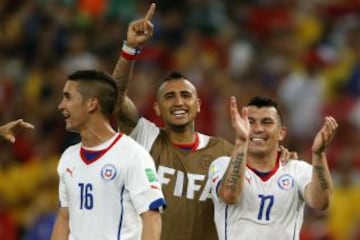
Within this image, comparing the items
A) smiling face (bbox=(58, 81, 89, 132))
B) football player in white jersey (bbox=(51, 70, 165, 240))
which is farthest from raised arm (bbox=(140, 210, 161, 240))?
smiling face (bbox=(58, 81, 89, 132))

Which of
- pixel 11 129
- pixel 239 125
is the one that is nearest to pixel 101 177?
pixel 11 129

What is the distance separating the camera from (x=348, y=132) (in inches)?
551

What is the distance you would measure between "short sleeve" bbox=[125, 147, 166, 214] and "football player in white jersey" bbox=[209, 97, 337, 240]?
0.81 meters

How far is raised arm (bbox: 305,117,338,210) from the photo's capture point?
810 cm

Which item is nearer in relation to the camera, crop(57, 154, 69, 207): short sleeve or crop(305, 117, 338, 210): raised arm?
crop(57, 154, 69, 207): short sleeve

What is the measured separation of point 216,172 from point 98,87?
125 centimetres

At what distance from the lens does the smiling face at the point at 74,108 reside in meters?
7.76

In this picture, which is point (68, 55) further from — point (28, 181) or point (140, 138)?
point (140, 138)

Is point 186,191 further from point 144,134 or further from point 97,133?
point 97,133

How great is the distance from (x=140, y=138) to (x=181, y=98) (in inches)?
16.9

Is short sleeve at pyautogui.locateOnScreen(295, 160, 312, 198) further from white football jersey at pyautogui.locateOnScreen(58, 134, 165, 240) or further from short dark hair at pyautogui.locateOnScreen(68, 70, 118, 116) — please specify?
short dark hair at pyautogui.locateOnScreen(68, 70, 118, 116)

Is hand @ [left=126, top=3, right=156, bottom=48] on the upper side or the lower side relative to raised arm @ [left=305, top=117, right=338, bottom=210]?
upper

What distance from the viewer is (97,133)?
7.81 metres

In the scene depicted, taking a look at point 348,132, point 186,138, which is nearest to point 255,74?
point 348,132
